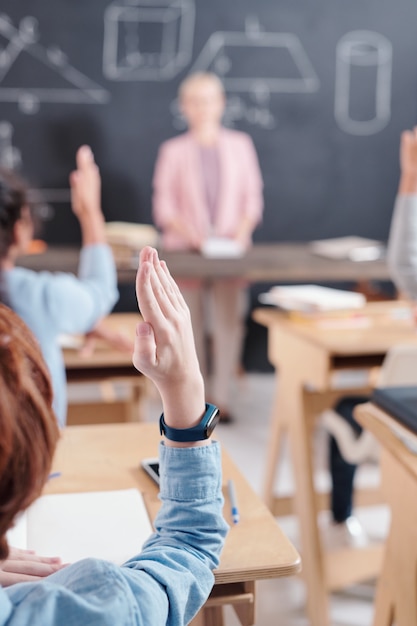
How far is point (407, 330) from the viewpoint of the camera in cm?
255

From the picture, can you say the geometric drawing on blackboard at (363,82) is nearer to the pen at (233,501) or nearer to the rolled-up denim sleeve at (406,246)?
the rolled-up denim sleeve at (406,246)

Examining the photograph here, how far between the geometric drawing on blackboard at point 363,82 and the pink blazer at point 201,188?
0.91m

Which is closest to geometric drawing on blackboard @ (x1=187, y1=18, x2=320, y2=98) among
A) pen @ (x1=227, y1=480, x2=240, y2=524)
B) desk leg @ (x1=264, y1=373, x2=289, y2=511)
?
desk leg @ (x1=264, y1=373, x2=289, y2=511)

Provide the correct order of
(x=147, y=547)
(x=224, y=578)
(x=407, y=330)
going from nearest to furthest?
(x=147, y=547), (x=224, y=578), (x=407, y=330)

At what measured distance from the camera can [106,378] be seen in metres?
2.51

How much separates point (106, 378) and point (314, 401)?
679 millimetres

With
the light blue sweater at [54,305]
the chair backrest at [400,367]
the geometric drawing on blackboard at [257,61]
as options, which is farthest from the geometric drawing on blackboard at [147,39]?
Answer: the chair backrest at [400,367]

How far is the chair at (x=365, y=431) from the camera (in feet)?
6.52

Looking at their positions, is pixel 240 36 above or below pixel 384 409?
above

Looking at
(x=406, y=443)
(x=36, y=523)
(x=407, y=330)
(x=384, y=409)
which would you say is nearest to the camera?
(x=36, y=523)

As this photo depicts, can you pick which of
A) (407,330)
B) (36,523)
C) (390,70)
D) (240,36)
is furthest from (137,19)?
(36,523)

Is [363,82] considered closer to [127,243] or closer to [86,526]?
[127,243]

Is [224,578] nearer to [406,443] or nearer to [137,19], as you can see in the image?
[406,443]

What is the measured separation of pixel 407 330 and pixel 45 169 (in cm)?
311
